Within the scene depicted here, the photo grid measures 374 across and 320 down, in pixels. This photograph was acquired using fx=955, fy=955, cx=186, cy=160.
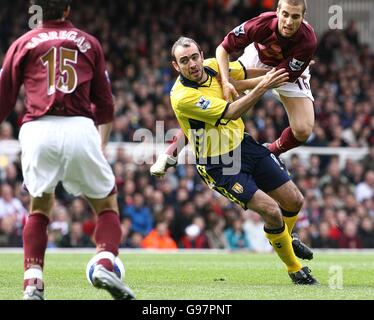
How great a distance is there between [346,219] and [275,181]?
9.72m

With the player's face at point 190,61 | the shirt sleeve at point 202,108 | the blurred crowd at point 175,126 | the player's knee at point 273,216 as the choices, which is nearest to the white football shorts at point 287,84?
the player's face at point 190,61

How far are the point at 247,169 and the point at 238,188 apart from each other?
0.92 feet

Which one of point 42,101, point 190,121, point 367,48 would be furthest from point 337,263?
point 367,48

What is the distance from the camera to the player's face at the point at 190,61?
8.93 m

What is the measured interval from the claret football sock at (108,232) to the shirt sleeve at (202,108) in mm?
2131

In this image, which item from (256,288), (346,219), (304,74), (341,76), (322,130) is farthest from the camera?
(341,76)

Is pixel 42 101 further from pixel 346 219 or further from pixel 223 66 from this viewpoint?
pixel 346 219

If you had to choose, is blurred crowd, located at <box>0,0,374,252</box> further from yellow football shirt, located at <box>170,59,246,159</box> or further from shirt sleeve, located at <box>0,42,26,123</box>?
shirt sleeve, located at <box>0,42,26,123</box>

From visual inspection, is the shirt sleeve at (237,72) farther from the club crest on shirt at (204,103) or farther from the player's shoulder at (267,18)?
the club crest on shirt at (204,103)

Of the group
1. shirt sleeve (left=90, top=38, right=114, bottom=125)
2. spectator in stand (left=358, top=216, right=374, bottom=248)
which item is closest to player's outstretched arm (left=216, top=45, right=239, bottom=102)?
shirt sleeve (left=90, top=38, right=114, bottom=125)

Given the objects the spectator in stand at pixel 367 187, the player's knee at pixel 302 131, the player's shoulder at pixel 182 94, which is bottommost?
the spectator in stand at pixel 367 187

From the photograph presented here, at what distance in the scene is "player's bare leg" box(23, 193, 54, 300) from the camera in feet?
22.2

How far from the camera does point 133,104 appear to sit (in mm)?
19359

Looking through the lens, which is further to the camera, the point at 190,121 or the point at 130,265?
the point at 130,265
